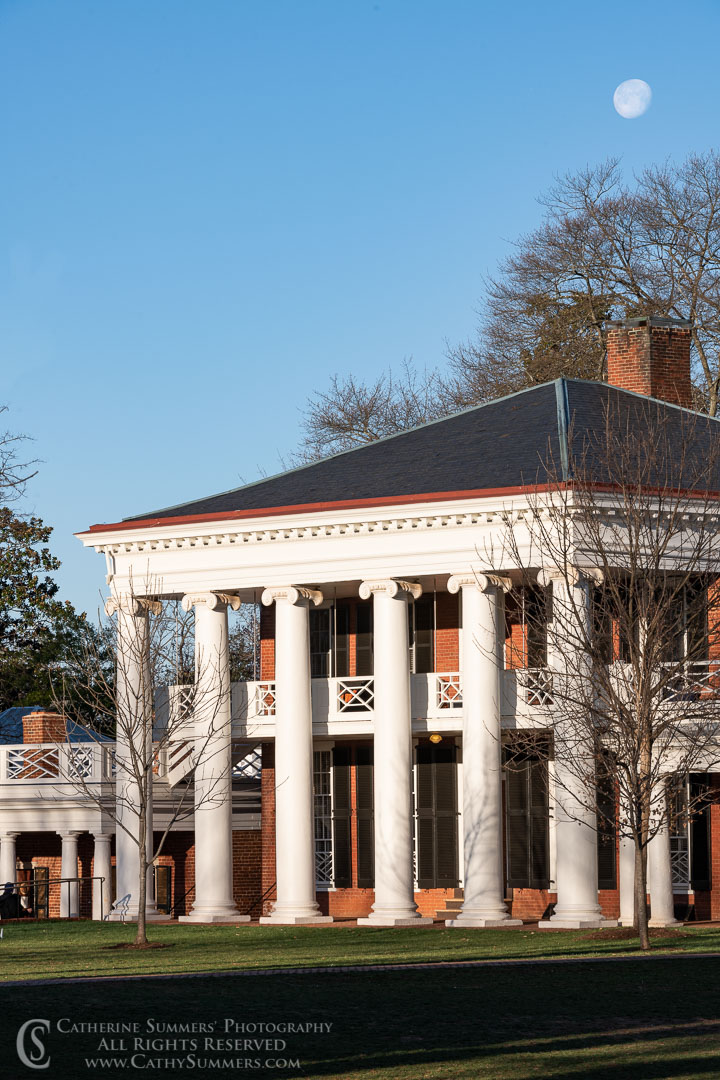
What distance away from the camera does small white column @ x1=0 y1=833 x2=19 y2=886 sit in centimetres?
3859

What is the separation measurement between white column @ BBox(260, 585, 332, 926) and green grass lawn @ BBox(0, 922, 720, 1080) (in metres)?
4.32

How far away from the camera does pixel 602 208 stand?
178 feet

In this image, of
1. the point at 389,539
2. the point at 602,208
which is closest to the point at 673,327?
the point at 389,539

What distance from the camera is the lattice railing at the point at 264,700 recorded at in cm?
3353

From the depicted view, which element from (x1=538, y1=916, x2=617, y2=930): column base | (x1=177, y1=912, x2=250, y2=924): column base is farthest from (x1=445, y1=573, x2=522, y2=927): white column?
(x1=177, y1=912, x2=250, y2=924): column base

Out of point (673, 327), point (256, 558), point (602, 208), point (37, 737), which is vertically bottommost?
point (37, 737)

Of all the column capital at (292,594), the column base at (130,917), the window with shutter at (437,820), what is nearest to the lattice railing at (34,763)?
the column base at (130,917)

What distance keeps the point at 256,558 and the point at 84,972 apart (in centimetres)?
1169

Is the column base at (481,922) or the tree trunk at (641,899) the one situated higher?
the tree trunk at (641,899)

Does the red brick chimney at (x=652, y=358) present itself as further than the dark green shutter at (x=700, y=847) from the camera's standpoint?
Yes

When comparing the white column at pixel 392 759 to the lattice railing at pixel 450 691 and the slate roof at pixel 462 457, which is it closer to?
the lattice railing at pixel 450 691

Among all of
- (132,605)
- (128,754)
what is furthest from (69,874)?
(132,605)

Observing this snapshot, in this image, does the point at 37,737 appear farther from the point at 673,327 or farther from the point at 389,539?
the point at 673,327

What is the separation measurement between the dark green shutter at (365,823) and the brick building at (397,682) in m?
0.04
